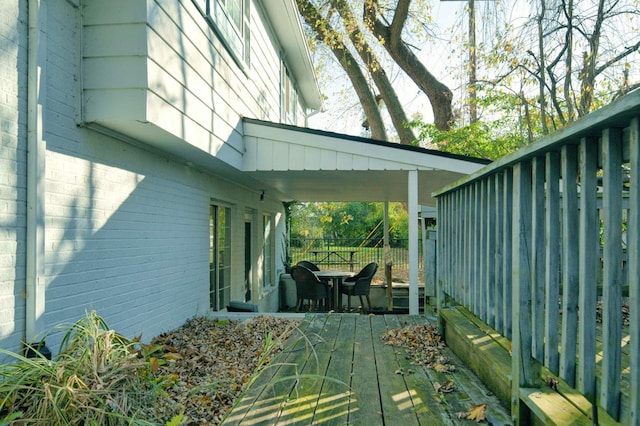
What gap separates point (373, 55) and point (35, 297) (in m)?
12.0

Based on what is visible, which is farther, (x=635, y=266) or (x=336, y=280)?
(x=336, y=280)

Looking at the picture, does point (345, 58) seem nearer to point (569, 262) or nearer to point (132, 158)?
point (132, 158)

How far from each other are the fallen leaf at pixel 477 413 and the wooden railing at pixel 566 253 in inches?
10.1

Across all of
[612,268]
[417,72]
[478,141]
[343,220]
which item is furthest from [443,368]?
[343,220]

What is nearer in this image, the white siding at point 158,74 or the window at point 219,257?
the white siding at point 158,74

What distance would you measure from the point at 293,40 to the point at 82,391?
28.7 ft

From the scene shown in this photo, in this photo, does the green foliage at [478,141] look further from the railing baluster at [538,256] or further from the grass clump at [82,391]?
the grass clump at [82,391]

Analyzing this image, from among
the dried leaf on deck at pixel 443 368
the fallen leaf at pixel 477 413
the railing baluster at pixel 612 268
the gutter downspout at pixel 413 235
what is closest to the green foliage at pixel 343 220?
the gutter downspout at pixel 413 235

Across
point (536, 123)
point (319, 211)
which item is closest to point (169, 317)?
point (536, 123)

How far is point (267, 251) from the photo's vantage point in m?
11.3

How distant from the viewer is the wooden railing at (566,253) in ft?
4.56

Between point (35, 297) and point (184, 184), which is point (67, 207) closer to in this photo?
point (35, 297)

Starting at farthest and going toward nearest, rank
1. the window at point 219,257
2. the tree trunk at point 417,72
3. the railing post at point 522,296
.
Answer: the tree trunk at point 417,72 < the window at point 219,257 < the railing post at point 522,296

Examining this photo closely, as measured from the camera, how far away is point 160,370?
3.72 m
